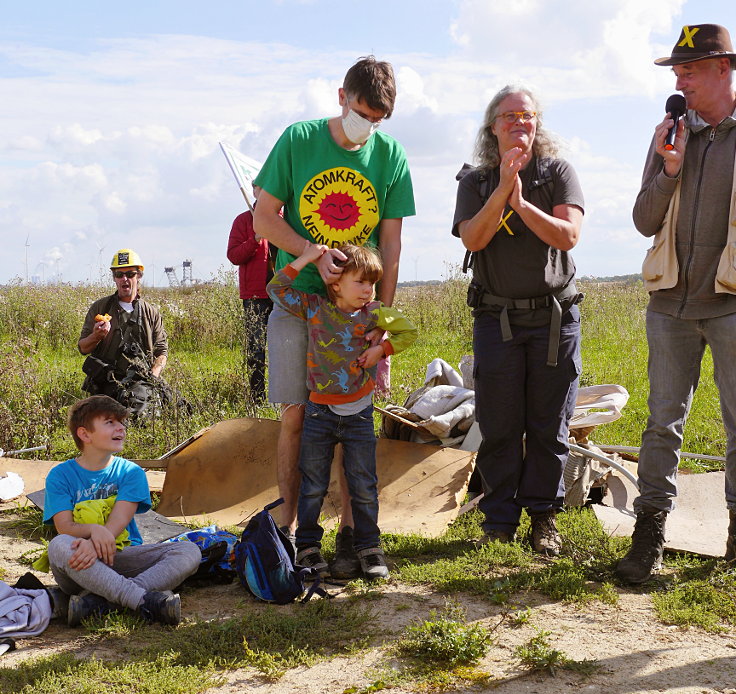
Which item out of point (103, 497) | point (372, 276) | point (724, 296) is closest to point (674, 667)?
point (724, 296)

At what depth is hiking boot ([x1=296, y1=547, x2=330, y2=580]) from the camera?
13.5ft

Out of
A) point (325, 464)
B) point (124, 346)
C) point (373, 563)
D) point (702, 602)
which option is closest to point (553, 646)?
point (702, 602)

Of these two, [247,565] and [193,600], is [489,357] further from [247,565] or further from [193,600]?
[193,600]

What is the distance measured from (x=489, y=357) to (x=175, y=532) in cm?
201

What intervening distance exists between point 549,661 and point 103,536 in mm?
1975

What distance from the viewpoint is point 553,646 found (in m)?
3.34

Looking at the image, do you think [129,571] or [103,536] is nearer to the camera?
[103,536]

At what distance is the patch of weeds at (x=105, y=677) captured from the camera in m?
3.00

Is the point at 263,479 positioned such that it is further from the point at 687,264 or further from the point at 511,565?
the point at 687,264

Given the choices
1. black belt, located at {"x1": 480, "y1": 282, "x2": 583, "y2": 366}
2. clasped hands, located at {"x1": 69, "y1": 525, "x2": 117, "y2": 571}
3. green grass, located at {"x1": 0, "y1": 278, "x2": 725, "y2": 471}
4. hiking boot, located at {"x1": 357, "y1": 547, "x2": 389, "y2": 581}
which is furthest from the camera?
green grass, located at {"x1": 0, "y1": 278, "x2": 725, "y2": 471}

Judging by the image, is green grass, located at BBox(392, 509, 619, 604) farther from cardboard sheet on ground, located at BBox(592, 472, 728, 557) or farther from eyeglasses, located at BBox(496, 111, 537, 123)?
eyeglasses, located at BBox(496, 111, 537, 123)

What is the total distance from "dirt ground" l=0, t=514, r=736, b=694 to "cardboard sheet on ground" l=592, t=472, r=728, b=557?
0.82 metres

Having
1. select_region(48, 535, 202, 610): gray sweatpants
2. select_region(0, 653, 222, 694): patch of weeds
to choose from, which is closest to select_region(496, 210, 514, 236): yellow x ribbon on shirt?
select_region(48, 535, 202, 610): gray sweatpants

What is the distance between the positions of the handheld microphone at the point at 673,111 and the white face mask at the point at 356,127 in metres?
1.33
